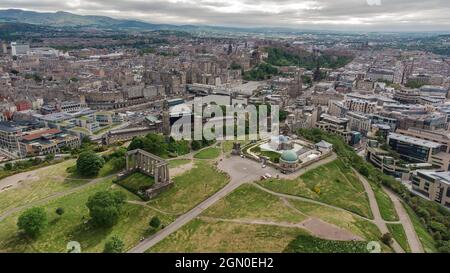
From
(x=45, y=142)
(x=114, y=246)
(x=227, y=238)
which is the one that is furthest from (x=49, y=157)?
(x=227, y=238)

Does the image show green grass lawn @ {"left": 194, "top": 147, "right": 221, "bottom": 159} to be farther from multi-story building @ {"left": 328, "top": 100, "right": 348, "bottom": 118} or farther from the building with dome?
multi-story building @ {"left": 328, "top": 100, "right": 348, "bottom": 118}

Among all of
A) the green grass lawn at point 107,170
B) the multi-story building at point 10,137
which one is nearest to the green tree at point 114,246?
the green grass lawn at point 107,170

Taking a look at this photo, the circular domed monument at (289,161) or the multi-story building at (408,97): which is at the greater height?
the multi-story building at (408,97)

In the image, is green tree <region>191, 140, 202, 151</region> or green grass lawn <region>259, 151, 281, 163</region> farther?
green tree <region>191, 140, 202, 151</region>

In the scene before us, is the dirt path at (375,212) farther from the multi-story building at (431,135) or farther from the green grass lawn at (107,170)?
the green grass lawn at (107,170)

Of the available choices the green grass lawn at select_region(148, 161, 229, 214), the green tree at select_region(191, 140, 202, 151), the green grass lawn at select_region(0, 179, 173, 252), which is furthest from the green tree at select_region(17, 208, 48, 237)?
the green tree at select_region(191, 140, 202, 151)

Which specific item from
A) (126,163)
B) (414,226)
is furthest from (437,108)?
(126,163)
